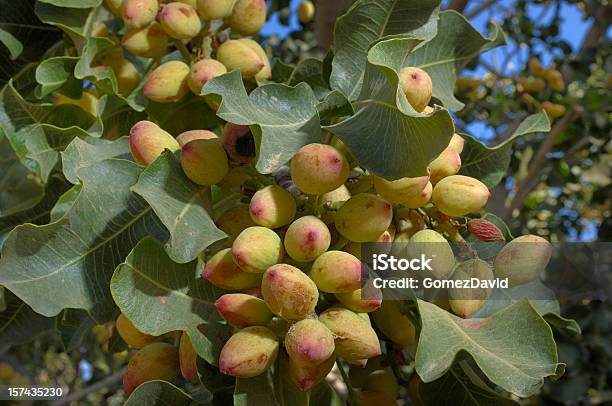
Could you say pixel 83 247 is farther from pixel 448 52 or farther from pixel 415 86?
pixel 448 52

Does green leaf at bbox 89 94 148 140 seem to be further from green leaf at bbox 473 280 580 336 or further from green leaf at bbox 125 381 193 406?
green leaf at bbox 473 280 580 336

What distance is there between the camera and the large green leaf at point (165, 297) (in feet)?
2.07

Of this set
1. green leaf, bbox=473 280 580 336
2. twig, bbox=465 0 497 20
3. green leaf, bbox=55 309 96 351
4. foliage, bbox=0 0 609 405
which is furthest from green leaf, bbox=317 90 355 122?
twig, bbox=465 0 497 20

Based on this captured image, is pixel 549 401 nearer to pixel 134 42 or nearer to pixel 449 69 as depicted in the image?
pixel 449 69

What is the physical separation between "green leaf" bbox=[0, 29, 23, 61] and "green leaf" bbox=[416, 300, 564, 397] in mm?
662

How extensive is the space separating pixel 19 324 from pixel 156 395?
33 centimetres

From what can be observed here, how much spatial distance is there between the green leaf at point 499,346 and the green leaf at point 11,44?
662 mm

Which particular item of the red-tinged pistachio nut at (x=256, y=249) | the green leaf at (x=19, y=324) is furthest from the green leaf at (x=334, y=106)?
the green leaf at (x=19, y=324)

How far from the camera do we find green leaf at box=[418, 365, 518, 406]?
2.35 feet

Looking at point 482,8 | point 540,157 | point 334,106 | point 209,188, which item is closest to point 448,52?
point 334,106

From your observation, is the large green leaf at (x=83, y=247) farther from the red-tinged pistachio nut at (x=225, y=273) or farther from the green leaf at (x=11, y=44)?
the green leaf at (x=11, y=44)

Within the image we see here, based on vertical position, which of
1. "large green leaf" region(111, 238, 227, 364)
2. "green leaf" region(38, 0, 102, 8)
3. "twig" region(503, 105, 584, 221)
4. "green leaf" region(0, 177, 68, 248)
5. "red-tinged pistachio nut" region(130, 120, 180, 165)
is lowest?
"twig" region(503, 105, 584, 221)

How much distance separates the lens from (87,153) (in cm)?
75

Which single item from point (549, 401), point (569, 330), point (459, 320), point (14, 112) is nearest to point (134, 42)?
point (14, 112)
